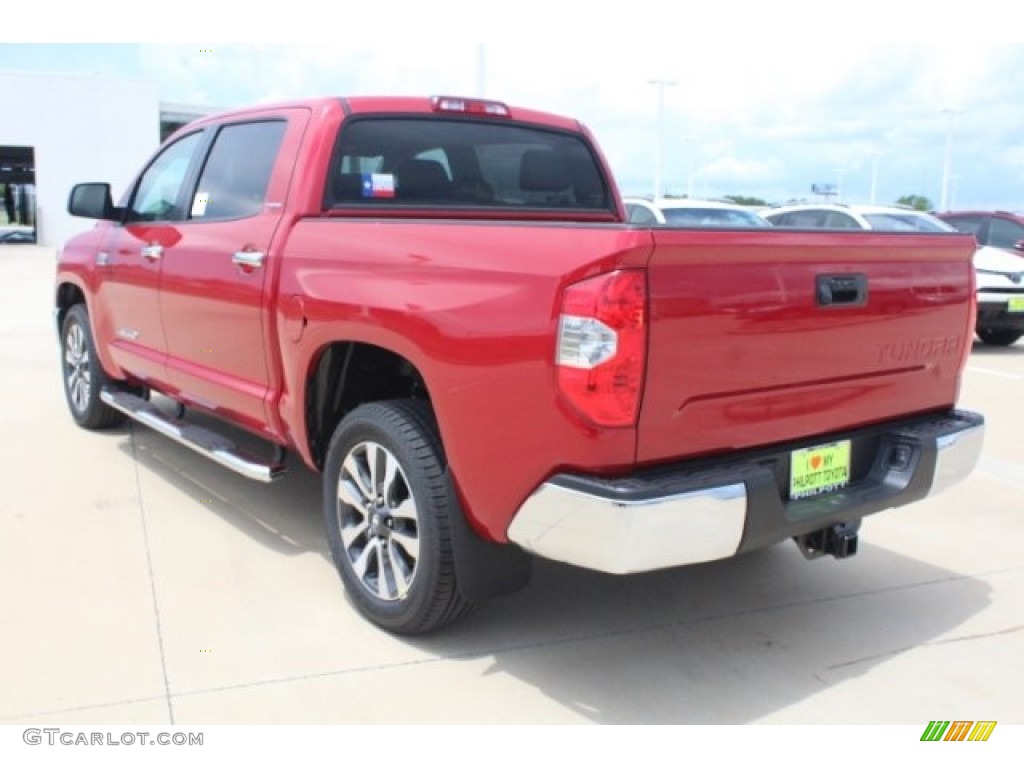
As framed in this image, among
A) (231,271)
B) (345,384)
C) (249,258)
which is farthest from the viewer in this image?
(231,271)

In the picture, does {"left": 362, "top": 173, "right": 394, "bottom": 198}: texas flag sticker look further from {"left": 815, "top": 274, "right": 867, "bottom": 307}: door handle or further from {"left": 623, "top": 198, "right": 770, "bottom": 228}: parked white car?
{"left": 623, "top": 198, "right": 770, "bottom": 228}: parked white car

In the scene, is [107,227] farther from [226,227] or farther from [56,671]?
[56,671]

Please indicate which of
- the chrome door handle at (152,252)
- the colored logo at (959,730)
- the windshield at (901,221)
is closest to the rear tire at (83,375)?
the chrome door handle at (152,252)

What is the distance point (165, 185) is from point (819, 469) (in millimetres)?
3740

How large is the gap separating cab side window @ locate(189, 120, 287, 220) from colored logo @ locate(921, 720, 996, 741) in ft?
10.3

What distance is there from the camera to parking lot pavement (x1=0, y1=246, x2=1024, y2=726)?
298 cm

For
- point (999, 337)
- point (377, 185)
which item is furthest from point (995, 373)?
point (377, 185)

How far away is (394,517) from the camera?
10.8 ft

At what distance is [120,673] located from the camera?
10.2ft

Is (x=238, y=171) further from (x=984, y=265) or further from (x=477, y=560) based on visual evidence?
(x=984, y=265)

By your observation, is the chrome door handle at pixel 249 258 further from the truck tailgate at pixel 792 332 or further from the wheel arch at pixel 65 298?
the wheel arch at pixel 65 298

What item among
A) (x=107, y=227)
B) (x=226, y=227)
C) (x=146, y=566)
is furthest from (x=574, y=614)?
(x=107, y=227)

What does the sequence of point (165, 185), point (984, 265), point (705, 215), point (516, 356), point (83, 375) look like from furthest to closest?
point (705, 215)
point (984, 265)
point (83, 375)
point (165, 185)
point (516, 356)

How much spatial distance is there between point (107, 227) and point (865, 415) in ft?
14.2
